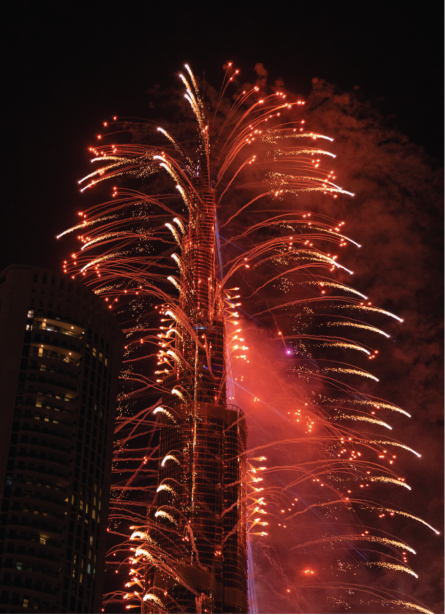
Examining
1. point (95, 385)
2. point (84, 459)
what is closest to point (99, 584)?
point (84, 459)

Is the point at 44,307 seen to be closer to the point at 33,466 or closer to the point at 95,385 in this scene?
the point at 95,385

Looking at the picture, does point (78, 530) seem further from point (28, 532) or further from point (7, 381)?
point (7, 381)

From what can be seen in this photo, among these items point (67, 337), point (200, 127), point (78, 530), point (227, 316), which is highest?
point (200, 127)

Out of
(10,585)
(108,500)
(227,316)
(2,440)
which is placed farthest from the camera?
(227,316)

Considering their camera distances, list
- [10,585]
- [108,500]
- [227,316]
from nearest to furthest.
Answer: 1. [10,585]
2. [108,500]
3. [227,316]

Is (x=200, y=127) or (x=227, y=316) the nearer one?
(x=200, y=127)

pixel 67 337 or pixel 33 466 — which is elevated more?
pixel 67 337

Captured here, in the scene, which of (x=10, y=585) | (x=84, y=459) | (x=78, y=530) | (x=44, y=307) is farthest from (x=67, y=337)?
(x=10, y=585)
